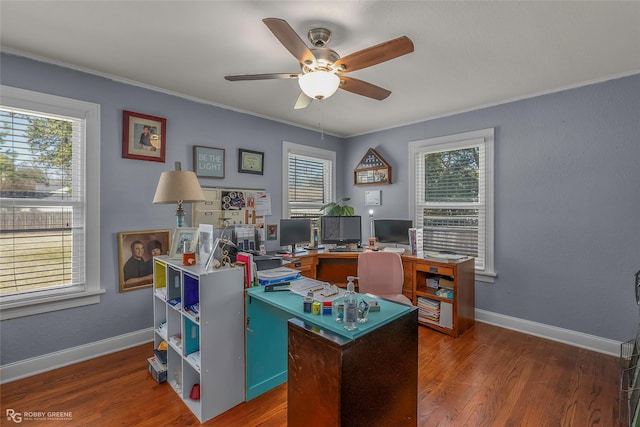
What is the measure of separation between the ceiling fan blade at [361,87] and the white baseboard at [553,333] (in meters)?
2.76

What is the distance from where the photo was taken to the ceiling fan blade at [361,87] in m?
1.98

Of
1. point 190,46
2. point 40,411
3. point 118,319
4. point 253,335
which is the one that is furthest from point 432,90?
point 40,411

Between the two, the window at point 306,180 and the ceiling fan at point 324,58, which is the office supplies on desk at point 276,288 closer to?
the ceiling fan at point 324,58

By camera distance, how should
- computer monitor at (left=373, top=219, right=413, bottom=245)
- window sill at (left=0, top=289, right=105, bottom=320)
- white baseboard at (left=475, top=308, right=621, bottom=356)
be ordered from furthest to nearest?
computer monitor at (left=373, top=219, right=413, bottom=245) → white baseboard at (left=475, top=308, right=621, bottom=356) → window sill at (left=0, top=289, right=105, bottom=320)

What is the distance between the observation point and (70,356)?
2418mm

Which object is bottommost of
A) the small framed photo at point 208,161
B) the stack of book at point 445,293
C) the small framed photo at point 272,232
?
A: the stack of book at point 445,293

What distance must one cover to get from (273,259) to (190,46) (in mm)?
1701

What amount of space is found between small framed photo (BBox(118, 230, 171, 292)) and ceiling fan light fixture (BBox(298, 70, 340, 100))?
82.5 inches

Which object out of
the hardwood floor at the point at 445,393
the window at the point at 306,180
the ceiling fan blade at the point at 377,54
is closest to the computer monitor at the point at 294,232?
the window at the point at 306,180

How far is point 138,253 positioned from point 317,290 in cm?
193

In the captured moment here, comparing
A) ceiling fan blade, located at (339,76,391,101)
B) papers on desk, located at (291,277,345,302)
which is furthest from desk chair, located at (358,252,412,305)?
ceiling fan blade, located at (339,76,391,101)

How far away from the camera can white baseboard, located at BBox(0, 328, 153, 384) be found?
2195mm

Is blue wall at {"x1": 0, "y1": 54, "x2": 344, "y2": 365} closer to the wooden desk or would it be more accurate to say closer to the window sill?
the window sill

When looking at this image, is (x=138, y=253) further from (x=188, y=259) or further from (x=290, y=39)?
(x=290, y=39)
